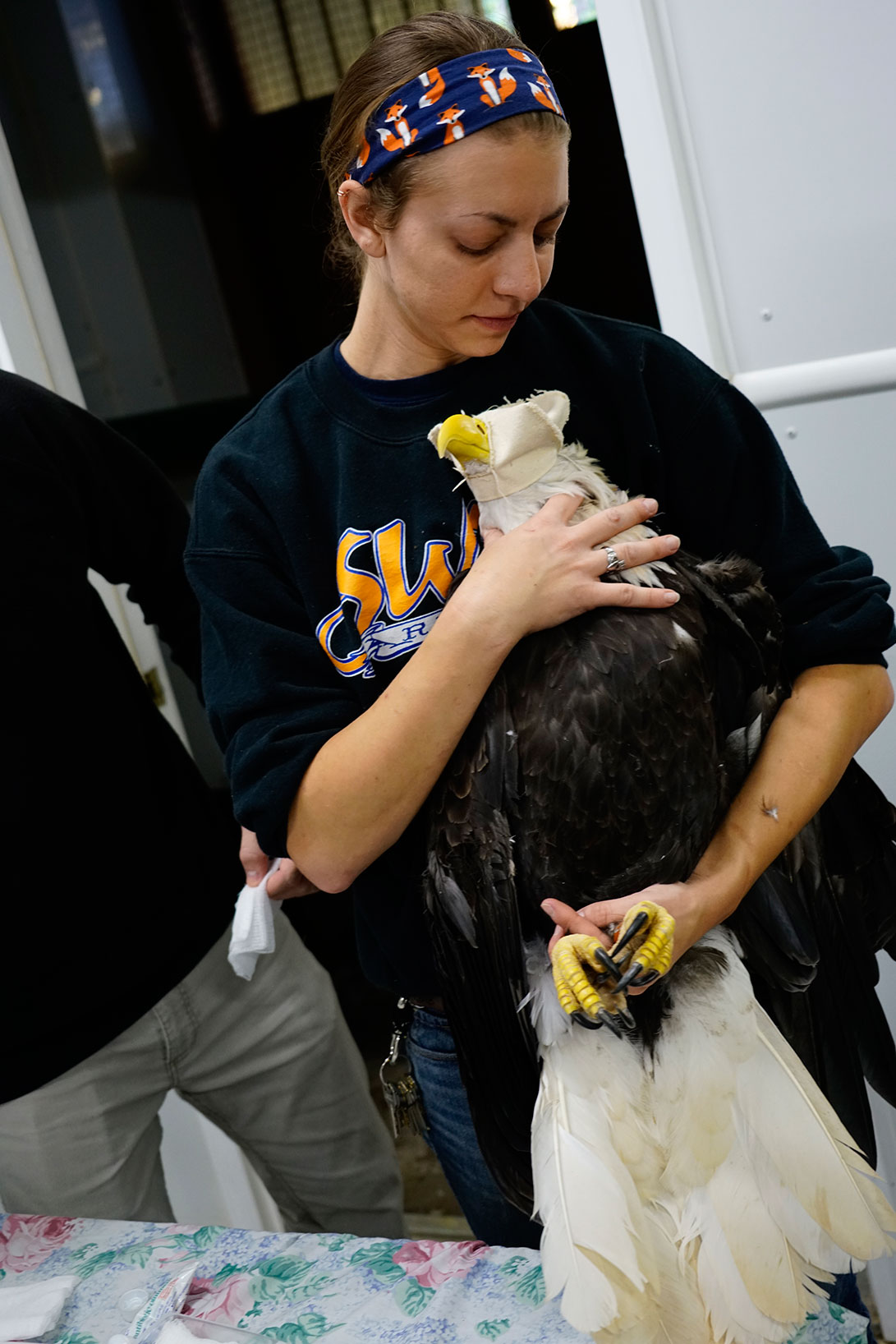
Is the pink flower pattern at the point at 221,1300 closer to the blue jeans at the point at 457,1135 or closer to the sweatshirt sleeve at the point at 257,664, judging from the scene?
the blue jeans at the point at 457,1135

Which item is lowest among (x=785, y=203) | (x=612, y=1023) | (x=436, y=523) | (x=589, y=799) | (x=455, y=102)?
(x=612, y=1023)

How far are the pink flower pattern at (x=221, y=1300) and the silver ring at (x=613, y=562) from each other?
2.71ft

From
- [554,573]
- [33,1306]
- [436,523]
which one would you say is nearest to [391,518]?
[436,523]

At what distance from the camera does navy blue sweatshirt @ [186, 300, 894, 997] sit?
41.4 inches

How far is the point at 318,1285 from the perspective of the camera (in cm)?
117

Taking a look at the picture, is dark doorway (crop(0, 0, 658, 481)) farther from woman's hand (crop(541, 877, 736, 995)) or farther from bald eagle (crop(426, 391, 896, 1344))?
woman's hand (crop(541, 877, 736, 995))

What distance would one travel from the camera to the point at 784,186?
159 cm

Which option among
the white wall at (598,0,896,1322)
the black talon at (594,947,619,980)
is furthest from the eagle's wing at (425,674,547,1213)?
the white wall at (598,0,896,1322)

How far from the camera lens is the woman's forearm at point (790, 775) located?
1.04 meters

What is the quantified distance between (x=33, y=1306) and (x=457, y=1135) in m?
0.48

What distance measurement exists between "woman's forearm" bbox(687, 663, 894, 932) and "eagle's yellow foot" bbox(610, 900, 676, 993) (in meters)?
0.06

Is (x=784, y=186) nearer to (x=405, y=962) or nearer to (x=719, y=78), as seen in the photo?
(x=719, y=78)

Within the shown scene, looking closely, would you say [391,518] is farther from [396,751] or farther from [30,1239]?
[30,1239]

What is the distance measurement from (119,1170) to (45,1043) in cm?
24
